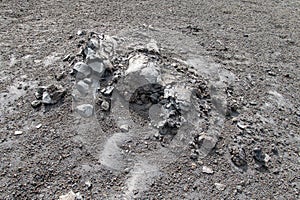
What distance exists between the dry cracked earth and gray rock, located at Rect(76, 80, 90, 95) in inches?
0.4

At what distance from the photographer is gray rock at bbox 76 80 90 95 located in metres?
3.16

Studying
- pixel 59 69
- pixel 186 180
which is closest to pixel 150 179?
pixel 186 180

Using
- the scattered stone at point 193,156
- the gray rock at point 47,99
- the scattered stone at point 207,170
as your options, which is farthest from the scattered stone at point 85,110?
the scattered stone at point 207,170

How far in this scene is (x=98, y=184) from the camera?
262 centimetres

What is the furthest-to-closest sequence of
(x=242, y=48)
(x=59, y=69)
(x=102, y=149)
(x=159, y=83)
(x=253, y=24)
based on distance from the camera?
(x=253, y=24) → (x=242, y=48) → (x=59, y=69) → (x=159, y=83) → (x=102, y=149)

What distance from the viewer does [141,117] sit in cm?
305

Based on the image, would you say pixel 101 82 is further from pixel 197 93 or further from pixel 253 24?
pixel 253 24

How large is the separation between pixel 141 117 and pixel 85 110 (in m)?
0.49

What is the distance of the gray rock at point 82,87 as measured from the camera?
316cm

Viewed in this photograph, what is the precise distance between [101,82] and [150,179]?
1032 millimetres

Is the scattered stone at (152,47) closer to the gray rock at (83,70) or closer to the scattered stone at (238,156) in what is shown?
the gray rock at (83,70)

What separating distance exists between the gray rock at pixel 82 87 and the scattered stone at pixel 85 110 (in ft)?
0.48

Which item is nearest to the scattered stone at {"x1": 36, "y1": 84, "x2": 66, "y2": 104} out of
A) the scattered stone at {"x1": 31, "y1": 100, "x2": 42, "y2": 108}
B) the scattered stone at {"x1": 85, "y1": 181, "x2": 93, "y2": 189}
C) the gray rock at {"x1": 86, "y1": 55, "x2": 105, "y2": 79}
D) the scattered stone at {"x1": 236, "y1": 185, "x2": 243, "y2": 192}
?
the scattered stone at {"x1": 31, "y1": 100, "x2": 42, "y2": 108}

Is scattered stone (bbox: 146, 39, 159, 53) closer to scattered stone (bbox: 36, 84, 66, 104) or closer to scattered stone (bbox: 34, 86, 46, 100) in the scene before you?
scattered stone (bbox: 36, 84, 66, 104)
